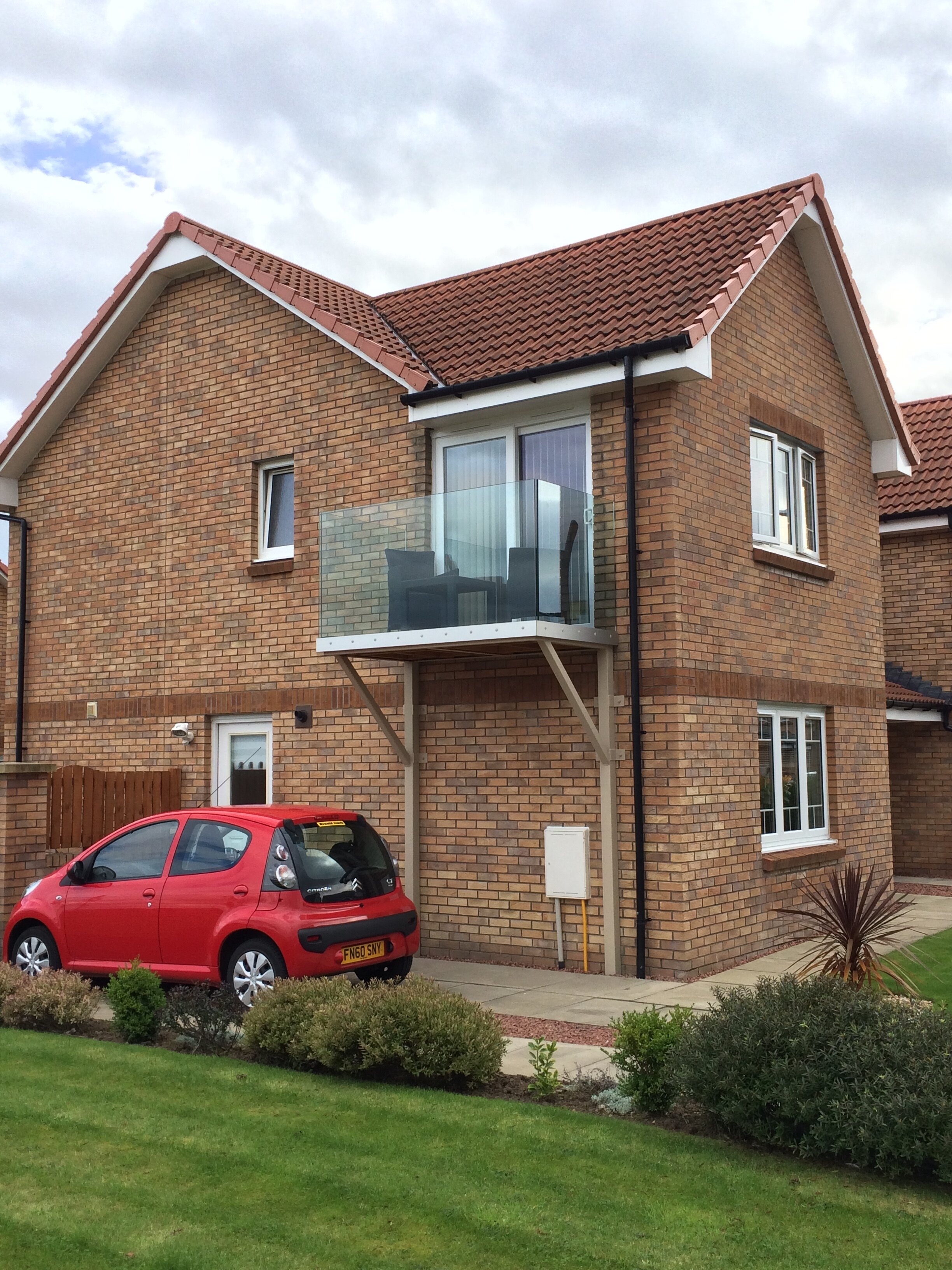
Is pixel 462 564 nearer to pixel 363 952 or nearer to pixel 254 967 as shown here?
pixel 363 952

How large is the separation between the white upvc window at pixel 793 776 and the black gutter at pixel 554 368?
396cm

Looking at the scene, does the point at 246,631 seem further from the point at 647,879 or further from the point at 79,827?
the point at 647,879

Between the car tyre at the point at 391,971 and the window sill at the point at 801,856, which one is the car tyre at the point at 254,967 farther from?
the window sill at the point at 801,856

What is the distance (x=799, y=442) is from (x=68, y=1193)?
1108 centimetres

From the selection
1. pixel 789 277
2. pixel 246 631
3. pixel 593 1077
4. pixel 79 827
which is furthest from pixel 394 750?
pixel 789 277

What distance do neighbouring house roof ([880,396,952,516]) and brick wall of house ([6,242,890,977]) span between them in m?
3.76

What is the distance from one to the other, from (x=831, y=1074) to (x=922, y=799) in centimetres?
1380

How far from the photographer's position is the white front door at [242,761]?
45.3 feet

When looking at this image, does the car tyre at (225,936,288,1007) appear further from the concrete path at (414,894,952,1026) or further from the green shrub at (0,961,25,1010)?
the concrete path at (414,894,952,1026)

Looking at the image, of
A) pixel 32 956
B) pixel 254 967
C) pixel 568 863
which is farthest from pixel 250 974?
pixel 568 863

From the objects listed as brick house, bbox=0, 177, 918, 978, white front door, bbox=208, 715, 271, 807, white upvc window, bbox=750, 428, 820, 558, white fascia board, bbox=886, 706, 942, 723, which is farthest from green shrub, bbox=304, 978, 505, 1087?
white fascia board, bbox=886, 706, 942, 723

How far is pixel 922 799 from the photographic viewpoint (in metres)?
18.8

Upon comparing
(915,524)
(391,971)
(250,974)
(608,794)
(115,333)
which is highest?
(115,333)

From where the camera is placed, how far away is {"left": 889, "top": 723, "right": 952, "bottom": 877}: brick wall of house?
1861 cm
